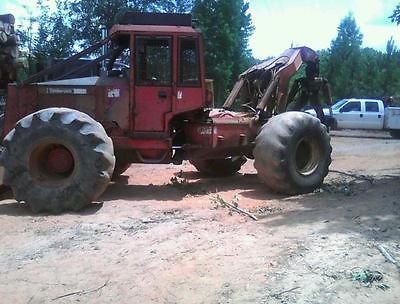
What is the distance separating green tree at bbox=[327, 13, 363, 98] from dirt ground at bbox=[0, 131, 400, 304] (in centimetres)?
3714

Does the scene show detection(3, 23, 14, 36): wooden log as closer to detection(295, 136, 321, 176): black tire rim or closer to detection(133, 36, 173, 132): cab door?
detection(133, 36, 173, 132): cab door

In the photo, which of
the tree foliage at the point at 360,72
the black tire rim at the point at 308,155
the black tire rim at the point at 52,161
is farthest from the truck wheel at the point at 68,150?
A: the tree foliage at the point at 360,72

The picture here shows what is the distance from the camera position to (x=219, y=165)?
1105 centimetres

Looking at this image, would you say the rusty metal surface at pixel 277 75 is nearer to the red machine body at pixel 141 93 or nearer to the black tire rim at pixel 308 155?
the black tire rim at pixel 308 155

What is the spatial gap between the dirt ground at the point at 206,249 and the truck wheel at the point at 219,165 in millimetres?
2013

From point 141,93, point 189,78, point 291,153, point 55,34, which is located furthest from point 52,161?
point 55,34

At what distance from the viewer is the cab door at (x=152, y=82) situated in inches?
340

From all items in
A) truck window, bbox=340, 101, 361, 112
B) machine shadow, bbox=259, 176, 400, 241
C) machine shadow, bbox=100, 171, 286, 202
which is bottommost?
machine shadow, bbox=100, 171, 286, 202

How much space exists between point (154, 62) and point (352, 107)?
706 inches

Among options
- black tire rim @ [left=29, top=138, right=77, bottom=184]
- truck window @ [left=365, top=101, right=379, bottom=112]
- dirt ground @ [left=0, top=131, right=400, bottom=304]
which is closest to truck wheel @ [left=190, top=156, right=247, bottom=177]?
dirt ground @ [left=0, top=131, right=400, bottom=304]

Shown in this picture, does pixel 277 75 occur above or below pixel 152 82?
above

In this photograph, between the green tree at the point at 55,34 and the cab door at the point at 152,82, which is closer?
the cab door at the point at 152,82

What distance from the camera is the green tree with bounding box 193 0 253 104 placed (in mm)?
24438

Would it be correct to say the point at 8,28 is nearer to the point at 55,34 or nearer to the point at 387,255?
the point at 387,255
